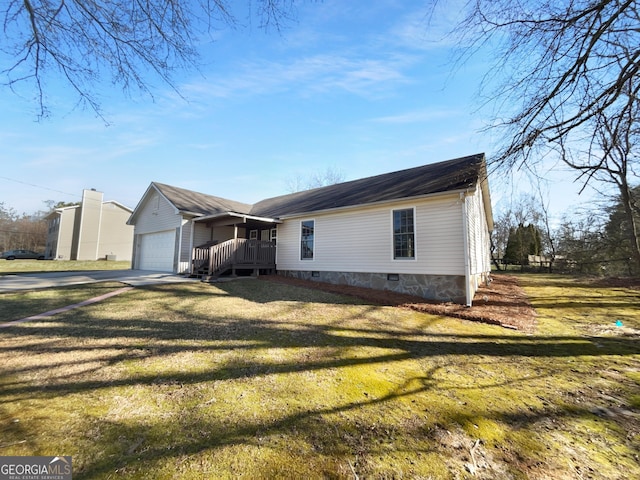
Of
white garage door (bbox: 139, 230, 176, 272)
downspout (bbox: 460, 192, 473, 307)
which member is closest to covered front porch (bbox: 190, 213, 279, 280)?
white garage door (bbox: 139, 230, 176, 272)

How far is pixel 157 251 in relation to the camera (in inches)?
624

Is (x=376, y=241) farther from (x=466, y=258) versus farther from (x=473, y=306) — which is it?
(x=473, y=306)

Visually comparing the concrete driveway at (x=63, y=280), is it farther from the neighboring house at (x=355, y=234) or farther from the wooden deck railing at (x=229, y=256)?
the neighboring house at (x=355, y=234)

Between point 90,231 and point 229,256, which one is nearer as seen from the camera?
point 229,256

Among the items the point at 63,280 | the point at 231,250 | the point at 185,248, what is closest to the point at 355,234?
the point at 231,250

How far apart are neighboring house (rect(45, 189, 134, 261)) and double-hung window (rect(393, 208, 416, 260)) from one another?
1208 inches

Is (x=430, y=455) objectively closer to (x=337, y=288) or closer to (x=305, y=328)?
(x=305, y=328)

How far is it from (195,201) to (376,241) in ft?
37.6

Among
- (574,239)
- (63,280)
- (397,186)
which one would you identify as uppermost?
(397,186)

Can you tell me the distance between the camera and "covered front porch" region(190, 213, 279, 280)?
1217 cm

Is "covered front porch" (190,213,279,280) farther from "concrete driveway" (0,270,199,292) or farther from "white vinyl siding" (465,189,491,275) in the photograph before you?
"white vinyl siding" (465,189,491,275)

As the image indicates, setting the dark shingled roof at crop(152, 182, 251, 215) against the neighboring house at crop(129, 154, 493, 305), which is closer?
the neighboring house at crop(129, 154, 493, 305)
